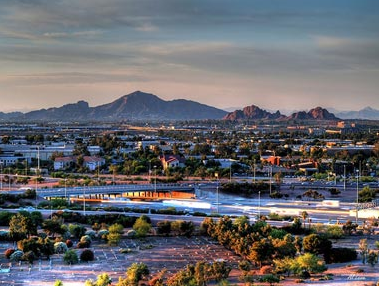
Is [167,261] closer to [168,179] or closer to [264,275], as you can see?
[264,275]

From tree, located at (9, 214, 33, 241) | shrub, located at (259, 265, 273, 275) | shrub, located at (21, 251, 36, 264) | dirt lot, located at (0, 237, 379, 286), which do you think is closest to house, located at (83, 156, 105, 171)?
tree, located at (9, 214, 33, 241)

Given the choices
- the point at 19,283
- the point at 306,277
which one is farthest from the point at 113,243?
the point at 306,277

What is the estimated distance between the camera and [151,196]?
67.9 metres

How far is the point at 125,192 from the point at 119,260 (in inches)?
1173

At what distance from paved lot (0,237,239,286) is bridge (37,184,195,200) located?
21.3 metres

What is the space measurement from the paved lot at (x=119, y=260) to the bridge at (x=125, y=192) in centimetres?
2126

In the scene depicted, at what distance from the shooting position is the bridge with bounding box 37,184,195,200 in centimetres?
6203

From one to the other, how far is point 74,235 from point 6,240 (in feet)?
14.0

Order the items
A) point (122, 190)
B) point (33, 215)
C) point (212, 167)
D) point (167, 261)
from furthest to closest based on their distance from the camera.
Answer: point (212, 167) < point (122, 190) < point (33, 215) < point (167, 261)

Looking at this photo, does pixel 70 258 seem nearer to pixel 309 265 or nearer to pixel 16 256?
pixel 16 256

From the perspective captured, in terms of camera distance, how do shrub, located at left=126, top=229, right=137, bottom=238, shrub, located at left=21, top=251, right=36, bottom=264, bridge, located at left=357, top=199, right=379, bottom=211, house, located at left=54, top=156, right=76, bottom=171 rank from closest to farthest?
shrub, located at left=21, top=251, right=36, bottom=264 < shrub, located at left=126, top=229, right=137, bottom=238 < bridge, located at left=357, top=199, right=379, bottom=211 < house, located at left=54, top=156, right=76, bottom=171

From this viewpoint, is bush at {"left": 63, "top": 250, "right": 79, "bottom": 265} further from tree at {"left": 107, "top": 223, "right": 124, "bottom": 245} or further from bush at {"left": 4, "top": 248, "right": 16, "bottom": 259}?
tree at {"left": 107, "top": 223, "right": 124, "bottom": 245}

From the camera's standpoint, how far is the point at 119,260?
3584 centimetres

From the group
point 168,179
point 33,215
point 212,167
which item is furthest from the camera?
point 212,167
